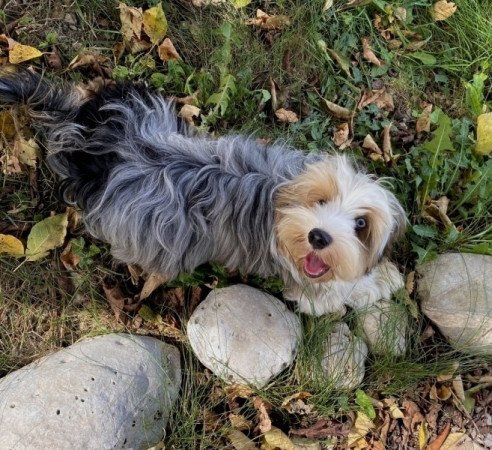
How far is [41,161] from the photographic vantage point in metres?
3.45

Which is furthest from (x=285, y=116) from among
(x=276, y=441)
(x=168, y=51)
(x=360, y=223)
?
(x=276, y=441)

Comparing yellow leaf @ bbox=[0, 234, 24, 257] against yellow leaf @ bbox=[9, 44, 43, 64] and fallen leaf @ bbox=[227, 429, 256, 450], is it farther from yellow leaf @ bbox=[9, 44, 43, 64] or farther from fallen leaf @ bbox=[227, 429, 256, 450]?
fallen leaf @ bbox=[227, 429, 256, 450]

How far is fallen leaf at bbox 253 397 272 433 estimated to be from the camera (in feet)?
10.4

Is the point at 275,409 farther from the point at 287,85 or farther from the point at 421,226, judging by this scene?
the point at 287,85

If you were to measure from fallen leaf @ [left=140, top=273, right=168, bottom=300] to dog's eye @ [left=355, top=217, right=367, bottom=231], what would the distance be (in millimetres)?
1218

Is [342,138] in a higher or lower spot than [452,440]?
higher

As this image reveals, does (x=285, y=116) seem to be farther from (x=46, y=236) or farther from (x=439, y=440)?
(x=439, y=440)

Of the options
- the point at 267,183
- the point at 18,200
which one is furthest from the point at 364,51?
the point at 18,200

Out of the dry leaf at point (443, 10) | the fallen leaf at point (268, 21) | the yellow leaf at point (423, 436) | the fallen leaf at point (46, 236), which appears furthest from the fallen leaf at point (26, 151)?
the dry leaf at point (443, 10)

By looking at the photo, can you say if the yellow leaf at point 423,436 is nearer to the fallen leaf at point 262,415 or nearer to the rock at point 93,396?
the fallen leaf at point 262,415

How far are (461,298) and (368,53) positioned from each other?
1.77 m

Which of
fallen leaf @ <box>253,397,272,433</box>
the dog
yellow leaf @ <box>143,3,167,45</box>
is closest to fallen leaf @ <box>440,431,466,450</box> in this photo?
fallen leaf @ <box>253,397,272,433</box>

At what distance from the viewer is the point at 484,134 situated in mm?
3682

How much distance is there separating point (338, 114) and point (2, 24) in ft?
7.29
